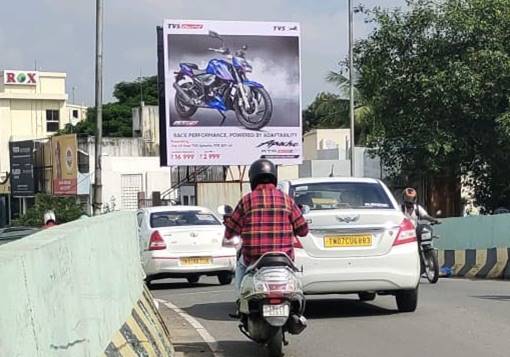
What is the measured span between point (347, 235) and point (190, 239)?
6572 millimetres

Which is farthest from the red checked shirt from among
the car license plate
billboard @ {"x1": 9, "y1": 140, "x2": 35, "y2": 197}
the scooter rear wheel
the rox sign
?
the rox sign

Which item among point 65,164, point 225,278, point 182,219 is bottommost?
point 225,278

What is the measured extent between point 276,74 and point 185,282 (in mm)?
15708

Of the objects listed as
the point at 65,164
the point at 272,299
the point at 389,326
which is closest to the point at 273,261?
the point at 272,299

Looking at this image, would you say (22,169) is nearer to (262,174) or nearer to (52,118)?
(52,118)

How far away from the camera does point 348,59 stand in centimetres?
3247

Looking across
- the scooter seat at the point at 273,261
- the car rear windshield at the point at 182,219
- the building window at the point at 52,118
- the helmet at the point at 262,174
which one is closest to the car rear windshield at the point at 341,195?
the helmet at the point at 262,174

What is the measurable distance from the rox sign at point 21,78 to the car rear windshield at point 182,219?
2411 inches

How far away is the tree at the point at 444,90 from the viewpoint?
29.1 m

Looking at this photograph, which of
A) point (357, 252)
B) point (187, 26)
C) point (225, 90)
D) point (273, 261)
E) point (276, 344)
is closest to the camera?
point (273, 261)

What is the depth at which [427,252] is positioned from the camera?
16672mm

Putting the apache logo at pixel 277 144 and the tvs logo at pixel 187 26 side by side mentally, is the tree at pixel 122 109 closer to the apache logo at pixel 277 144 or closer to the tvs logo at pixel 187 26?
the apache logo at pixel 277 144

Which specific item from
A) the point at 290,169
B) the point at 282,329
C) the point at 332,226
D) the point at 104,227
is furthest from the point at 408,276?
the point at 290,169

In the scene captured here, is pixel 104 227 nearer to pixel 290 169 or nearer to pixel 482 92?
pixel 482 92
